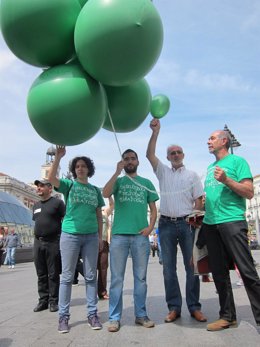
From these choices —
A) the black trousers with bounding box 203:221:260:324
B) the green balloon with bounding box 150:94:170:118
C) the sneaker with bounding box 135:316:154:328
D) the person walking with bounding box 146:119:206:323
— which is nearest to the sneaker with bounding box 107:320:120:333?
the sneaker with bounding box 135:316:154:328

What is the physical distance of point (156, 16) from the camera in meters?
2.98

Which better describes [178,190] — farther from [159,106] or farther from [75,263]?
[75,263]

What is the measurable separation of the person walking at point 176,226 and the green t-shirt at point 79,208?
79cm

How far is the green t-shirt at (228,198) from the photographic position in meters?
3.58

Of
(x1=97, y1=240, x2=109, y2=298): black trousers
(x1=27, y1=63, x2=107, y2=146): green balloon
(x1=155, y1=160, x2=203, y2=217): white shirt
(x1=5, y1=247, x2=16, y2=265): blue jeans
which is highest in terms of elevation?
(x1=27, y1=63, x2=107, y2=146): green balloon

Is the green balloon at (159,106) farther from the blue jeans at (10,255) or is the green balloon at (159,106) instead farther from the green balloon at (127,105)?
the blue jeans at (10,255)

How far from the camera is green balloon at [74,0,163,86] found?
2822 millimetres

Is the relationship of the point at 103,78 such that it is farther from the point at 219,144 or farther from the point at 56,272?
the point at 56,272

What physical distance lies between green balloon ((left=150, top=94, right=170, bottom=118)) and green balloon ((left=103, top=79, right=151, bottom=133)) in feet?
0.67

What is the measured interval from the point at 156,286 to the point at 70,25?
5.30 meters

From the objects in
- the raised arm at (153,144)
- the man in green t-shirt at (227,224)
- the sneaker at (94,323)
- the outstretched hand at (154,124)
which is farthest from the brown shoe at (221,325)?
the outstretched hand at (154,124)

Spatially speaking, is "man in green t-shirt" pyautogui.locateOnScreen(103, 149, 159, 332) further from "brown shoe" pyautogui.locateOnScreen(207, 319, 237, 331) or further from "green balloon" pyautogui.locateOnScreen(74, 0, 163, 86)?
"green balloon" pyautogui.locateOnScreen(74, 0, 163, 86)

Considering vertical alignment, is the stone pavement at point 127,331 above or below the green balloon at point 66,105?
below

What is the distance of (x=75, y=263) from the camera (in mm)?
3984
